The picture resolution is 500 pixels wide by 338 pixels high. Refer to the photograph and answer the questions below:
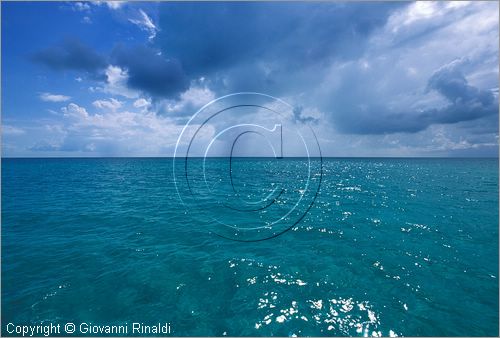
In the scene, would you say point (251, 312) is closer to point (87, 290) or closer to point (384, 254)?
point (87, 290)

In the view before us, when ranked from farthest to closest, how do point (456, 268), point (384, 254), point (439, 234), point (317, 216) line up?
point (317, 216), point (439, 234), point (384, 254), point (456, 268)

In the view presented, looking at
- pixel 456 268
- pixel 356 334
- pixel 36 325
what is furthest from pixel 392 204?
pixel 36 325

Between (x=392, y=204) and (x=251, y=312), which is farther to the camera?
(x=392, y=204)

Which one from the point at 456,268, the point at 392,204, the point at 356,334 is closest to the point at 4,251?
the point at 356,334

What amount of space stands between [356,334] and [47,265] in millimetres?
16427

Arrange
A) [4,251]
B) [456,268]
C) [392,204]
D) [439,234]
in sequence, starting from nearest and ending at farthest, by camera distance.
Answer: [456,268] → [4,251] → [439,234] → [392,204]

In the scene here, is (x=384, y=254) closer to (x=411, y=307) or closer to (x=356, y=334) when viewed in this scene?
(x=411, y=307)

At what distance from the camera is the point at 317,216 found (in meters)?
23.1

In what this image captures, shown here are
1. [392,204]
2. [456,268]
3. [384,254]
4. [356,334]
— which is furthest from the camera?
[392,204]

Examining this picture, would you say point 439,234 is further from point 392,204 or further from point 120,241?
point 120,241

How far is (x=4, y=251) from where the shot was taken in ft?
49.1

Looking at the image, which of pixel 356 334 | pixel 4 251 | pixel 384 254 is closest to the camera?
pixel 356 334

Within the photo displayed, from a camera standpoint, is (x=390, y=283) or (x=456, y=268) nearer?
(x=390, y=283)

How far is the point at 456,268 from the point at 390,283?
15.9ft
